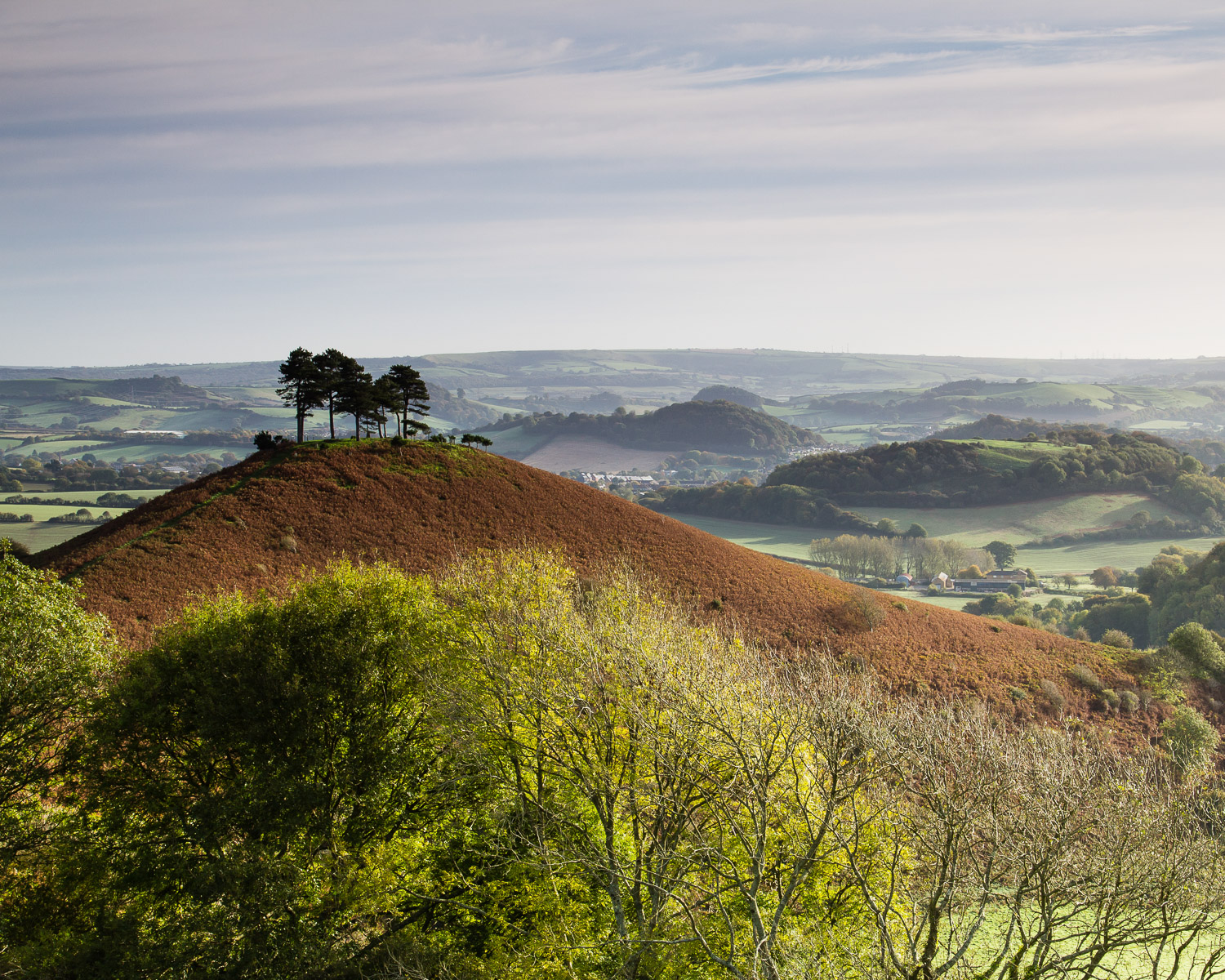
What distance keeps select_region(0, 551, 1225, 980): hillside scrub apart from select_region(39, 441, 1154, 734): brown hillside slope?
2100 centimetres

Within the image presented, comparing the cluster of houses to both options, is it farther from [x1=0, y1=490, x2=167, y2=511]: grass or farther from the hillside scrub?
[x1=0, y1=490, x2=167, y2=511]: grass

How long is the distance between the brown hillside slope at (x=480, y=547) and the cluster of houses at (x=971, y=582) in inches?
3728

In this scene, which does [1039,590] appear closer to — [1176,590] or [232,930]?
[1176,590]

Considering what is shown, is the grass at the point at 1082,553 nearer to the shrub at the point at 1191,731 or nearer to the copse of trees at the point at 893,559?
A: the copse of trees at the point at 893,559

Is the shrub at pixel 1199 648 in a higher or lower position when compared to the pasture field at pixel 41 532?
higher

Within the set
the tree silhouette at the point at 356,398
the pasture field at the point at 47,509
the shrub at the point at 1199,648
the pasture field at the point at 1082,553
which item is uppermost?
the tree silhouette at the point at 356,398

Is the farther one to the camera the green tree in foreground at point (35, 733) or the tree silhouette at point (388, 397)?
the tree silhouette at point (388, 397)

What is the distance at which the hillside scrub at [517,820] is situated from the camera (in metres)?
20.5

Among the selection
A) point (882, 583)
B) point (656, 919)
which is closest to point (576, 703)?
point (656, 919)

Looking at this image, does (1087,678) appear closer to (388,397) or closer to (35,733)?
(388,397)

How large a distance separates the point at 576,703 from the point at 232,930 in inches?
452

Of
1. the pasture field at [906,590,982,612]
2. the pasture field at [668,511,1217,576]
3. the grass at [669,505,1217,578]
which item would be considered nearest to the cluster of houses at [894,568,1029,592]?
the pasture field at [906,590,982,612]

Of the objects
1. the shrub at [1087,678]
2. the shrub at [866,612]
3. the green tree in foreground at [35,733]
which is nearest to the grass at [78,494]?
the shrub at [866,612]

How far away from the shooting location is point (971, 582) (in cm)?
16550
